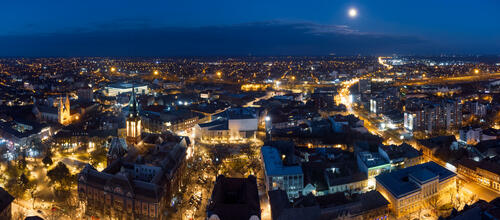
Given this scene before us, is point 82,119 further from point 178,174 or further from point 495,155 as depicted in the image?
point 495,155

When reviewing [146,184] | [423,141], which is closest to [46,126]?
[146,184]

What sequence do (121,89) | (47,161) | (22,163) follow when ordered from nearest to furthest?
(22,163) < (47,161) < (121,89)

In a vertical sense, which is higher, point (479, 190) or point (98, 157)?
point (98, 157)

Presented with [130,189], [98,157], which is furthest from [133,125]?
[130,189]

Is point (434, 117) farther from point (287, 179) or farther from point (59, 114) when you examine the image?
point (59, 114)

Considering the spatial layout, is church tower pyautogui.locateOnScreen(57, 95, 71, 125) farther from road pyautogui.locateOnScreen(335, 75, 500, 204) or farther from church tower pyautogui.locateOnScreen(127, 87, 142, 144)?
road pyautogui.locateOnScreen(335, 75, 500, 204)

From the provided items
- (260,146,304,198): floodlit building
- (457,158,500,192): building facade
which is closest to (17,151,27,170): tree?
(260,146,304,198): floodlit building
